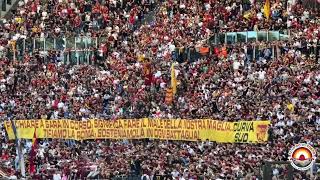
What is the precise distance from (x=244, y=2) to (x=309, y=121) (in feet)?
36.2

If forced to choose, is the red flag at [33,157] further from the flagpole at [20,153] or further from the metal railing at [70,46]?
the metal railing at [70,46]

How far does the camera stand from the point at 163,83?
40.0m

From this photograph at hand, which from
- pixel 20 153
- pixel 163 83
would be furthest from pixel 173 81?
pixel 20 153

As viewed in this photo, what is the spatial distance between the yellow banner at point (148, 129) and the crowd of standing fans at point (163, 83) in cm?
36

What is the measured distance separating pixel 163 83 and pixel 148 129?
316cm

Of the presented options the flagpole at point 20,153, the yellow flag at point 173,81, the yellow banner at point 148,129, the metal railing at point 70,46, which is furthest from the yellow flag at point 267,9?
the flagpole at point 20,153

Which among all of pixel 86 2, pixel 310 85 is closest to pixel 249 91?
pixel 310 85

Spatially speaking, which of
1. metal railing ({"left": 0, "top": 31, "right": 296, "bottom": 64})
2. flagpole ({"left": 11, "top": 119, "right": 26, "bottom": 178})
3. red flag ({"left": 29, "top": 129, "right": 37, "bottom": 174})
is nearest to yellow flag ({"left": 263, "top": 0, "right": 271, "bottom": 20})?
metal railing ({"left": 0, "top": 31, "right": 296, "bottom": 64})

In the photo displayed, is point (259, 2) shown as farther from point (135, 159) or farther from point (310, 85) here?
point (135, 159)

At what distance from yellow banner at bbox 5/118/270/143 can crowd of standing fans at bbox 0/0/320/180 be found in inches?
14.3

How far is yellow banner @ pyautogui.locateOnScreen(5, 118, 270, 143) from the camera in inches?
1366

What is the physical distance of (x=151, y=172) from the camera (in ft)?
110

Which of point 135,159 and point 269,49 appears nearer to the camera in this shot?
point 135,159

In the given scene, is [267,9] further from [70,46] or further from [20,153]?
[20,153]
